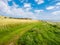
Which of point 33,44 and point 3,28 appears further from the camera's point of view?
point 3,28

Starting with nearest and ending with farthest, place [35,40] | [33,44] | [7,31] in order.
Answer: [33,44] → [35,40] → [7,31]

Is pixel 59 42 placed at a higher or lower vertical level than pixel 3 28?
lower

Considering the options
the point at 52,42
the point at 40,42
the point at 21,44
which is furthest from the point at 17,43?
the point at 52,42

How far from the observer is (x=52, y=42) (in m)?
27.0

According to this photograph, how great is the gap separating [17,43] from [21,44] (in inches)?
26.7

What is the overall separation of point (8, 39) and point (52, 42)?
329 inches

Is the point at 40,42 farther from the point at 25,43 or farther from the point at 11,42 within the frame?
the point at 11,42

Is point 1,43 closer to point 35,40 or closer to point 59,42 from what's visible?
point 35,40

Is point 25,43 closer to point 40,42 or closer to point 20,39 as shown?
point 20,39

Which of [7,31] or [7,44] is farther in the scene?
[7,31]

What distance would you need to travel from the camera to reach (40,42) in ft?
84.5

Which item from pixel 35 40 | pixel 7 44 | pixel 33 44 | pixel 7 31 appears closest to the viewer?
pixel 7 44

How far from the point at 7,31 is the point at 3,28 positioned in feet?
3.84

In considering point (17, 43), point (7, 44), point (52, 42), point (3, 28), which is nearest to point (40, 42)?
point (52, 42)
